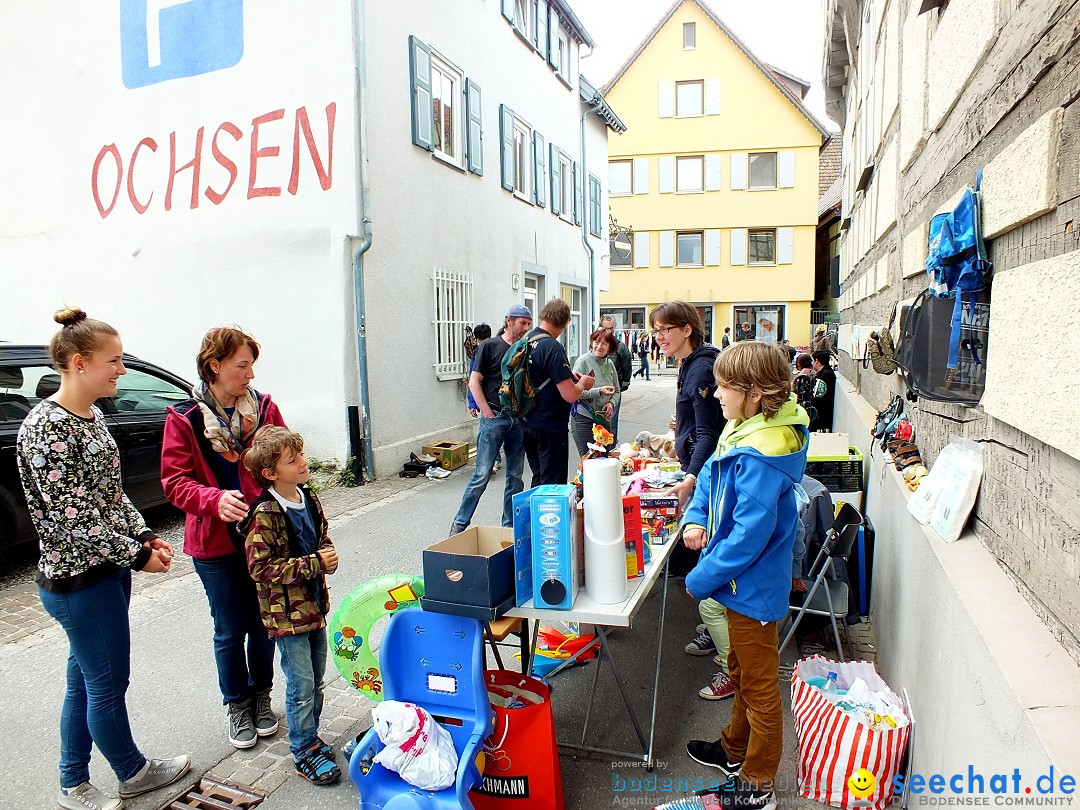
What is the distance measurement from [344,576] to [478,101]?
8357 mm

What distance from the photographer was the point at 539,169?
46.6 feet

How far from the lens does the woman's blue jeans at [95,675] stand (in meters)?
2.55

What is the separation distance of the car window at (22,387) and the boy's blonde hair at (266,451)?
3.47 meters

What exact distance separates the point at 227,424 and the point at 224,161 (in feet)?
22.4

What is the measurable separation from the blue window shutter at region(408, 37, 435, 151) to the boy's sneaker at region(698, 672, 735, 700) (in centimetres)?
785

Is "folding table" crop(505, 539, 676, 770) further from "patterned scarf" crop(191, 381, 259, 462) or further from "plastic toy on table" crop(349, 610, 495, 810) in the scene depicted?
"patterned scarf" crop(191, 381, 259, 462)

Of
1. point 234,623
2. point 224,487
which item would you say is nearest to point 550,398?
point 224,487

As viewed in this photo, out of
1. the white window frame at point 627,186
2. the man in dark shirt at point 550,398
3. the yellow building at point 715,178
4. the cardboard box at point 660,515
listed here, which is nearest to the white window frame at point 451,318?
the man in dark shirt at point 550,398

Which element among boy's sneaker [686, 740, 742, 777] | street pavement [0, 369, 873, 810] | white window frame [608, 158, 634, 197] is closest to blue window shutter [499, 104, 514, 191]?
street pavement [0, 369, 873, 810]

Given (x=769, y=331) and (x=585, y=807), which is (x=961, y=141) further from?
(x=769, y=331)

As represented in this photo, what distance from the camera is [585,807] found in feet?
8.84

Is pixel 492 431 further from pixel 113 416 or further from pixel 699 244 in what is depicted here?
pixel 699 244

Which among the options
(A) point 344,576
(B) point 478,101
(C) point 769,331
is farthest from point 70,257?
(C) point 769,331

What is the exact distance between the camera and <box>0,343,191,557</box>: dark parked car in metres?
5.10
